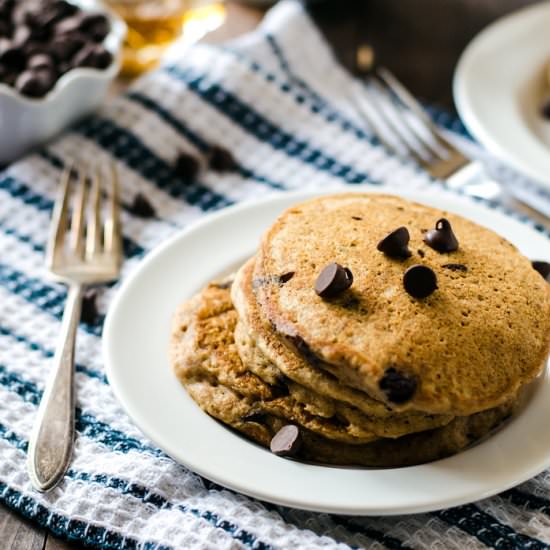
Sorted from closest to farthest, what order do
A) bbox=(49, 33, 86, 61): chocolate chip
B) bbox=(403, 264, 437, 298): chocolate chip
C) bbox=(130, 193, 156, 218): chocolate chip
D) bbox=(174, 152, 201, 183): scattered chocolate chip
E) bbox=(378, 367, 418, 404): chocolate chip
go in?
bbox=(378, 367, 418, 404): chocolate chip
bbox=(403, 264, 437, 298): chocolate chip
bbox=(130, 193, 156, 218): chocolate chip
bbox=(174, 152, 201, 183): scattered chocolate chip
bbox=(49, 33, 86, 61): chocolate chip

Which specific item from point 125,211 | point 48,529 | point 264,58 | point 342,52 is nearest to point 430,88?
point 342,52

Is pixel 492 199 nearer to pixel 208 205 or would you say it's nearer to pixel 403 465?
pixel 208 205

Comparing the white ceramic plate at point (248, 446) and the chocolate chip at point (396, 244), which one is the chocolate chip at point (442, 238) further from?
the white ceramic plate at point (248, 446)

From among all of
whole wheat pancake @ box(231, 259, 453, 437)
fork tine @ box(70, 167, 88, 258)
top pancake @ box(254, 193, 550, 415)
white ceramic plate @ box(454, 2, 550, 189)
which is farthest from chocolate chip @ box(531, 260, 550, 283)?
fork tine @ box(70, 167, 88, 258)

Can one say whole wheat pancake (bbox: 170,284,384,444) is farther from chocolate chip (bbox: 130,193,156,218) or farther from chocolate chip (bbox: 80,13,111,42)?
chocolate chip (bbox: 80,13,111,42)

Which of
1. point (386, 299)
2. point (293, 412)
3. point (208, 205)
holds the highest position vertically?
point (386, 299)

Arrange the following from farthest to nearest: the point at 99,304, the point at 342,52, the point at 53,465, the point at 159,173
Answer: the point at 342,52 → the point at 159,173 → the point at 99,304 → the point at 53,465

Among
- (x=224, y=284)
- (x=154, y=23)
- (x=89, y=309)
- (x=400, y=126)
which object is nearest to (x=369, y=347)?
(x=224, y=284)
